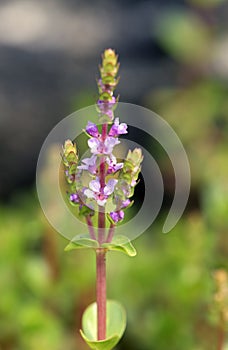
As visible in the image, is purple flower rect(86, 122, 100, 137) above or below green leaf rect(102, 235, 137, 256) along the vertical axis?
above

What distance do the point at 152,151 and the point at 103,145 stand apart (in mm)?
2107

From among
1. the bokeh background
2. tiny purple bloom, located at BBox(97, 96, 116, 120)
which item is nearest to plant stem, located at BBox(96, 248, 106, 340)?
tiny purple bloom, located at BBox(97, 96, 116, 120)

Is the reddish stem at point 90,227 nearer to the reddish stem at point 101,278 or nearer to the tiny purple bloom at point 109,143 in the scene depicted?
the reddish stem at point 101,278

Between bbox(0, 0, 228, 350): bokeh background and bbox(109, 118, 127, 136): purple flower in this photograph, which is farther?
bbox(0, 0, 228, 350): bokeh background

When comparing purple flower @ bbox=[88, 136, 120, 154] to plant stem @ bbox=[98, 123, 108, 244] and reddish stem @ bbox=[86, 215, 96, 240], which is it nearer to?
plant stem @ bbox=[98, 123, 108, 244]

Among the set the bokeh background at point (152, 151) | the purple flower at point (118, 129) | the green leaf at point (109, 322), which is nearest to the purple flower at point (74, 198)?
the purple flower at point (118, 129)

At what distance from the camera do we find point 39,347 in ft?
6.70

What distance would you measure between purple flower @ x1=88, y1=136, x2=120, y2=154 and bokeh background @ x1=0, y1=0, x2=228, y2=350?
3.60 ft

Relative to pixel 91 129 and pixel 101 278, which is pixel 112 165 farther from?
pixel 101 278

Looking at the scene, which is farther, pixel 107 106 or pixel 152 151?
pixel 152 151

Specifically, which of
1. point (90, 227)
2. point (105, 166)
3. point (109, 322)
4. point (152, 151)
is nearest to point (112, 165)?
point (105, 166)

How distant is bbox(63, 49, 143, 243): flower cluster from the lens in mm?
1065

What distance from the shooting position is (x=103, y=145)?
1074 mm

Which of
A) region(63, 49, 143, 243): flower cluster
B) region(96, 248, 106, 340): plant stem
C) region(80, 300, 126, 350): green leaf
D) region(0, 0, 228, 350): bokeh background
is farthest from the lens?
region(0, 0, 228, 350): bokeh background
